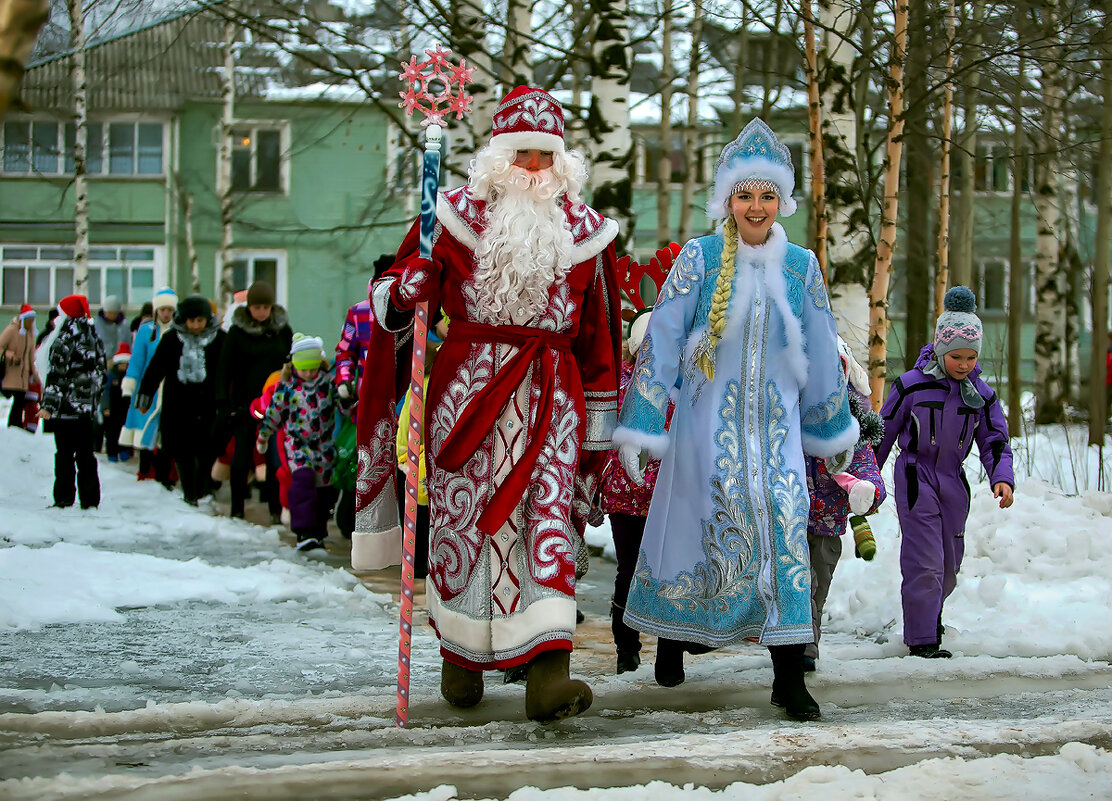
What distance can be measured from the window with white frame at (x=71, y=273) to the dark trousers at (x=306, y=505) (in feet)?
86.9

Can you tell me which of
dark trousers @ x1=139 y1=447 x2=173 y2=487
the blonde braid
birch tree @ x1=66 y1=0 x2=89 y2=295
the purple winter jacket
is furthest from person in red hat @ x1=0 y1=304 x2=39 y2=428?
the blonde braid

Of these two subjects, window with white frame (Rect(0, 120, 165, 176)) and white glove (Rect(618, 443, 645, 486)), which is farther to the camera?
window with white frame (Rect(0, 120, 165, 176))

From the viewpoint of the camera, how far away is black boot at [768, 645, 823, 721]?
5.06 meters

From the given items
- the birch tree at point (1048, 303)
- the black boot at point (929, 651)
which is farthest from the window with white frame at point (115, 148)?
the black boot at point (929, 651)

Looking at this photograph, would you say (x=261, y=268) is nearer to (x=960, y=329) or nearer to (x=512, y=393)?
(x=960, y=329)

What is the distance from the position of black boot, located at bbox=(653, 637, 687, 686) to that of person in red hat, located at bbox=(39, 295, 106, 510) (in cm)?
717

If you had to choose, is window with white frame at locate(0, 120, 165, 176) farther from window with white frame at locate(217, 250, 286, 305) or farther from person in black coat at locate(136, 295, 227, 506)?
person in black coat at locate(136, 295, 227, 506)

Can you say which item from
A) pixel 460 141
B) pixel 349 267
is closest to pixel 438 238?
pixel 460 141

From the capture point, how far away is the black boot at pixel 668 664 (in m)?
5.61

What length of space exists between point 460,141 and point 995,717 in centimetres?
1017

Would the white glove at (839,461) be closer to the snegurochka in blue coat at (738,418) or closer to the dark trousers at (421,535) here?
the snegurochka in blue coat at (738,418)

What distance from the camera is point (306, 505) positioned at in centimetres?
1002

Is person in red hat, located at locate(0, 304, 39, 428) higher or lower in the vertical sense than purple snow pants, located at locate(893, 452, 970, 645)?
higher

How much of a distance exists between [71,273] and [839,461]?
110 feet
